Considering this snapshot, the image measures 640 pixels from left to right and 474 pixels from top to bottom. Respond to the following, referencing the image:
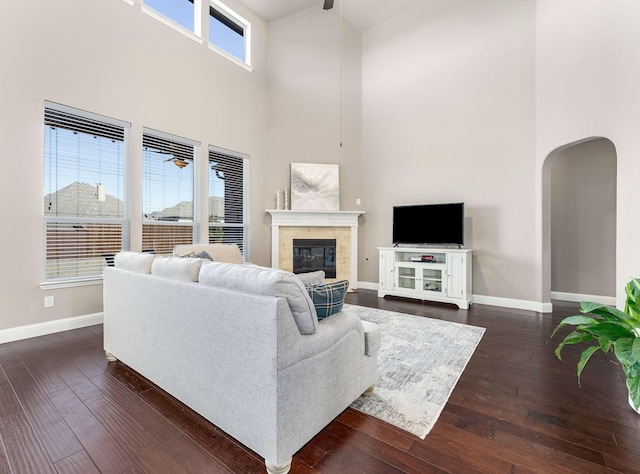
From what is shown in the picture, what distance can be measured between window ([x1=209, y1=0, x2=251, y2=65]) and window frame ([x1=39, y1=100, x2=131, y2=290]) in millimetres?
2328

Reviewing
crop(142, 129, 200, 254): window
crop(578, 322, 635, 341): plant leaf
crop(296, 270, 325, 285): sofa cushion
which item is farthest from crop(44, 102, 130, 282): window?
crop(578, 322, 635, 341): plant leaf

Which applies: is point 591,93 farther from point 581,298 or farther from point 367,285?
point 367,285

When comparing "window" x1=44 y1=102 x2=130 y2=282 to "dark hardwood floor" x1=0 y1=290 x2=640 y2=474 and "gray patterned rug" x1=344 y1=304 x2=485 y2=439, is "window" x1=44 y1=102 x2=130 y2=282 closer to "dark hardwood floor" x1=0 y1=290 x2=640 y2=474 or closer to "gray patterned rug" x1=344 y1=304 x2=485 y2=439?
"dark hardwood floor" x1=0 y1=290 x2=640 y2=474

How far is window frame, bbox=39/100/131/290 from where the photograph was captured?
3.30 m

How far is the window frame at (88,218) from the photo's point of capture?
330 cm

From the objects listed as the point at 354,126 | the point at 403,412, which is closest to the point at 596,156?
the point at 354,126

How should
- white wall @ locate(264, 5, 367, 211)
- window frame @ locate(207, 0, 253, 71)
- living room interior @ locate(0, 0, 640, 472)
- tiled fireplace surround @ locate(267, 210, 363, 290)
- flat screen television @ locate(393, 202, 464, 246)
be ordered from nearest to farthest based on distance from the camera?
living room interior @ locate(0, 0, 640, 472) → flat screen television @ locate(393, 202, 464, 246) → window frame @ locate(207, 0, 253, 71) → tiled fireplace surround @ locate(267, 210, 363, 290) → white wall @ locate(264, 5, 367, 211)

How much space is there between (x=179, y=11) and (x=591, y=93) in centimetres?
574

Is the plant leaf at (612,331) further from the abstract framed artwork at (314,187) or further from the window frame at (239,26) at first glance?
the window frame at (239,26)

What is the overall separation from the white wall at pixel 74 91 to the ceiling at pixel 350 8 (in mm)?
1416

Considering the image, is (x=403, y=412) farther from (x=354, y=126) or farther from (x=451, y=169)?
(x=354, y=126)

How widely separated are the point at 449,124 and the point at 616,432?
4.63m

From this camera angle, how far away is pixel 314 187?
581cm

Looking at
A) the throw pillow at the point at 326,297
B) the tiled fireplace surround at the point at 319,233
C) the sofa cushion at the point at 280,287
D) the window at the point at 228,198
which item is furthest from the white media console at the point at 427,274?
the sofa cushion at the point at 280,287
